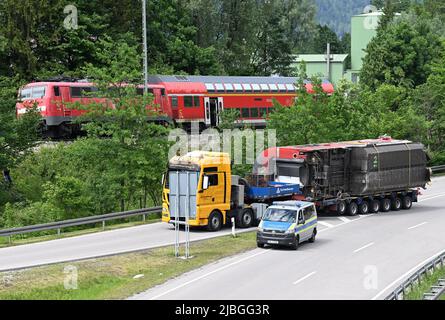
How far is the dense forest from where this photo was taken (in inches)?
1510

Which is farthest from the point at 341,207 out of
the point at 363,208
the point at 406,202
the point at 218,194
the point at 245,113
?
the point at 245,113

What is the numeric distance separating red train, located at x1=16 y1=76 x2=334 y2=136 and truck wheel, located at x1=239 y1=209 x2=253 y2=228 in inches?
568

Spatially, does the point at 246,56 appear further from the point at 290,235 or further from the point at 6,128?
the point at 290,235

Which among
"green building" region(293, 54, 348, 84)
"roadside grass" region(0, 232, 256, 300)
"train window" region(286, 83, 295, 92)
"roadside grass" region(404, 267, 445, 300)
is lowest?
"roadside grass" region(0, 232, 256, 300)

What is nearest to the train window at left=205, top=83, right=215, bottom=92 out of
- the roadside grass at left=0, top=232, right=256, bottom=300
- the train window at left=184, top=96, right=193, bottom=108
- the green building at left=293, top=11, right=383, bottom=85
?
the train window at left=184, top=96, right=193, bottom=108

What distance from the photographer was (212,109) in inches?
2314

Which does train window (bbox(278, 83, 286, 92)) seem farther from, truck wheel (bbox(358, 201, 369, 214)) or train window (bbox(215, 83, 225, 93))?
truck wheel (bbox(358, 201, 369, 214))

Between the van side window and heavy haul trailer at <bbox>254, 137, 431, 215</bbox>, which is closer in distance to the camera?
the van side window

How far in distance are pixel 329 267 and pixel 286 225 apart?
3.78 m

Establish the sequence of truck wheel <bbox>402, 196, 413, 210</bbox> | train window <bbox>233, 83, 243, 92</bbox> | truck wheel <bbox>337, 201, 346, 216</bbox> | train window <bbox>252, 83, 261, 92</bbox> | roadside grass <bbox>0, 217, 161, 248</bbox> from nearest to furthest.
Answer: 1. roadside grass <bbox>0, 217, 161, 248</bbox>
2. truck wheel <bbox>337, 201, 346, 216</bbox>
3. truck wheel <bbox>402, 196, 413, 210</bbox>
4. train window <bbox>233, 83, 243, 92</bbox>
5. train window <bbox>252, 83, 261, 92</bbox>

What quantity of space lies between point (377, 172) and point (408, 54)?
4505cm

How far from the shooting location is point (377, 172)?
40.1 metres

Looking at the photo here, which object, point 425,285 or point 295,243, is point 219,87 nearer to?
point 295,243

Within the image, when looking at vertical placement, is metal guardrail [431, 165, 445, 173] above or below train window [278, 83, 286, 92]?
below
